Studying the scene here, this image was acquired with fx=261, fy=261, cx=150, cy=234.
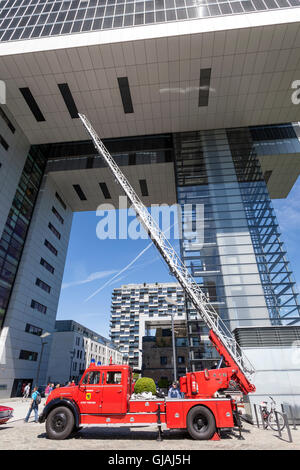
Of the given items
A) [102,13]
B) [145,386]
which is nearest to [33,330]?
[145,386]

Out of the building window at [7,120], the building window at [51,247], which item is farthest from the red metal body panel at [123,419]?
the building window at [51,247]

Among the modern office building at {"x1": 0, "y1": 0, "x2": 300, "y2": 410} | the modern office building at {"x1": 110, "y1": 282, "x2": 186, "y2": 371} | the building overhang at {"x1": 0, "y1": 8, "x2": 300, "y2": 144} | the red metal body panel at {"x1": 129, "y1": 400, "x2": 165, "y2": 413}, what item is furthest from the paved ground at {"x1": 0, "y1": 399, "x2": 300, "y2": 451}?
the modern office building at {"x1": 110, "y1": 282, "x2": 186, "y2": 371}

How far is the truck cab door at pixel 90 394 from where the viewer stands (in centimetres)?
959

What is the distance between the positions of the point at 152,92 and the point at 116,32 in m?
5.24

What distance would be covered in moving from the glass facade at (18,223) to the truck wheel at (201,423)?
24.5 metres

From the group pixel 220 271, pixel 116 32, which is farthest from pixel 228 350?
pixel 116 32

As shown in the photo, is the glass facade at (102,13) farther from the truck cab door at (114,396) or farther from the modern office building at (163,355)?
the modern office building at (163,355)

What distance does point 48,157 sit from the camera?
33719 millimetres

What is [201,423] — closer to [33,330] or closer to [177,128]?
[177,128]

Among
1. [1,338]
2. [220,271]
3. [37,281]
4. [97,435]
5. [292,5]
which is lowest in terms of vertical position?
[97,435]

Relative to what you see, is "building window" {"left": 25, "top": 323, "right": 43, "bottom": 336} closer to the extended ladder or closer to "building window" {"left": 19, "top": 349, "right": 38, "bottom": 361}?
"building window" {"left": 19, "top": 349, "right": 38, "bottom": 361}

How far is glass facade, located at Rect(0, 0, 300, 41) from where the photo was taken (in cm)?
2062

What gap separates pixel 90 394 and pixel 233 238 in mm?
15769

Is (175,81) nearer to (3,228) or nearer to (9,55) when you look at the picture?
(9,55)
